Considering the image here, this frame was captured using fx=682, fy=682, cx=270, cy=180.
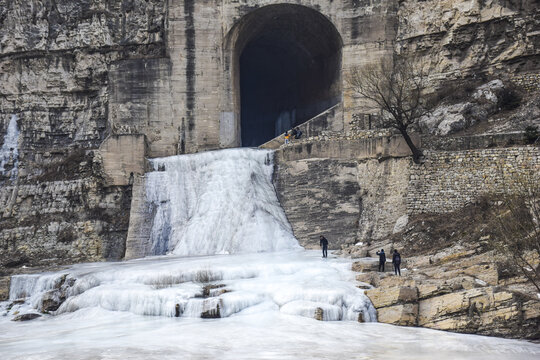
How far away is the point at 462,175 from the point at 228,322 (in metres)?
9.83

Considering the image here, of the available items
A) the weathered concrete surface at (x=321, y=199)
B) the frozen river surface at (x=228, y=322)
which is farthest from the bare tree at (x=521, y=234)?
the weathered concrete surface at (x=321, y=199)

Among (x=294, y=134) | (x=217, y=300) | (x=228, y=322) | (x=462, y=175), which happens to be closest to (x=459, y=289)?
(x=228, y=322)

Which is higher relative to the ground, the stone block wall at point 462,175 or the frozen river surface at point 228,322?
the stone block wall at point 462,175

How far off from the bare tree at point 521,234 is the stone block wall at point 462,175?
2.48 m

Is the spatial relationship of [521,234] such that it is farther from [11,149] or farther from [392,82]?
[11,149]

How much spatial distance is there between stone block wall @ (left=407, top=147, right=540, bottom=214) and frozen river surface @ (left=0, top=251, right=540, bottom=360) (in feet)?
13.8

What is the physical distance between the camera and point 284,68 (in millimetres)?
37188

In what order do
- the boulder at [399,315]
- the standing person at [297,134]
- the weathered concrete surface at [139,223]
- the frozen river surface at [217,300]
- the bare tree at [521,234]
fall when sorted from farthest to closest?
the standing person at [297,134] → the weathered concrete surface at [139,223] → the boulder at [399,315] → the bare tree at [521,234] → the frozen river surface at [217,300]

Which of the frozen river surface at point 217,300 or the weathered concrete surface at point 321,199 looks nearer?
the frozen river surface at point 217,300

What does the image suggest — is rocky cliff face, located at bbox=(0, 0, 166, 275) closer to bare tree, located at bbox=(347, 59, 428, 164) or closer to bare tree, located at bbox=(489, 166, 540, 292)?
bare tree, located at bbox=(347, 59, 428, 164)

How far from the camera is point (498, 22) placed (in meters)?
28.0

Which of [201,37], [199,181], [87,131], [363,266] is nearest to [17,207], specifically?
[87,131]

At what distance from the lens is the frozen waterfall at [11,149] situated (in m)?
30.9

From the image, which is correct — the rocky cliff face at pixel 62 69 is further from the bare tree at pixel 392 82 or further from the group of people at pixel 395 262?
the group of people at pixel 395 262
